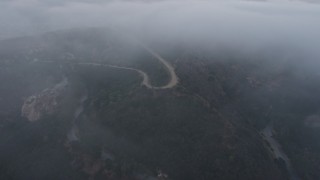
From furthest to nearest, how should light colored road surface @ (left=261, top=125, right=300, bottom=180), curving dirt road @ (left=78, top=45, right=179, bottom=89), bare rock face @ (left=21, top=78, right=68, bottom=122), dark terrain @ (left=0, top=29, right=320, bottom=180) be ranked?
curving dirt road @ (left=78, top=45, right=179, bottom=89)
bare rock face @ (left=21, top=78, right=68, bottom=122)
light colored road surface @ (left=261, top=125, right=300, bottom=180)
dark terrain @ (left=0, top=29, right=320, bottom=180)

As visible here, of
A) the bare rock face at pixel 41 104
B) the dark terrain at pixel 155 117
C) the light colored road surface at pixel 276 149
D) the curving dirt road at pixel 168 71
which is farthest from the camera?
the curving dirt road at pixel 168 71

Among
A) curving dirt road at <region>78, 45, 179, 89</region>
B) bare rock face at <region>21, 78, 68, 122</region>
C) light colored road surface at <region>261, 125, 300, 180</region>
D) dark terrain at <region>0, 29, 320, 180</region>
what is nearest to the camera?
dark terrain at <region>0, 29, 320, 180</region>

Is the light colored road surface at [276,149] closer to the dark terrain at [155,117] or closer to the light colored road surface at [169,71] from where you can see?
the dark terrain at [155,117]

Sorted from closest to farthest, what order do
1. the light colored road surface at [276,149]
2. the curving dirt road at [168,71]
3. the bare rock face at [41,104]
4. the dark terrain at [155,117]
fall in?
the dark terrain at [155,117]
the light colored road surface at [276,149]
the bare rock face at [41,104]
the curving dirt road at [168,71]

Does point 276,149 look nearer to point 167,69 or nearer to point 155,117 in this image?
point 155,117

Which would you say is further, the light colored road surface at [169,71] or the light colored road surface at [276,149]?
the light colored road surface at [169,71]

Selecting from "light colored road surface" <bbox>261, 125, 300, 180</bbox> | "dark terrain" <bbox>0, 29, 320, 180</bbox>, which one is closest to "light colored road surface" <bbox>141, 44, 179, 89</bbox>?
"dark terrain" <bbox>0, 29, 320, 180</bbox>

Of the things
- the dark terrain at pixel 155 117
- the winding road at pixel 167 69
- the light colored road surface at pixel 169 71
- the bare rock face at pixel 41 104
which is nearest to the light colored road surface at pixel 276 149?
the dark terrain at pixel 155 117

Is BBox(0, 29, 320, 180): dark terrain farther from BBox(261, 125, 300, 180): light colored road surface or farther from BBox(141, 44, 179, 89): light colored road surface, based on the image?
BBox(141, 44, 179, 89): light colored road surface

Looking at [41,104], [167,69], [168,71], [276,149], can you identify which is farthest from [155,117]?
[41,104]
